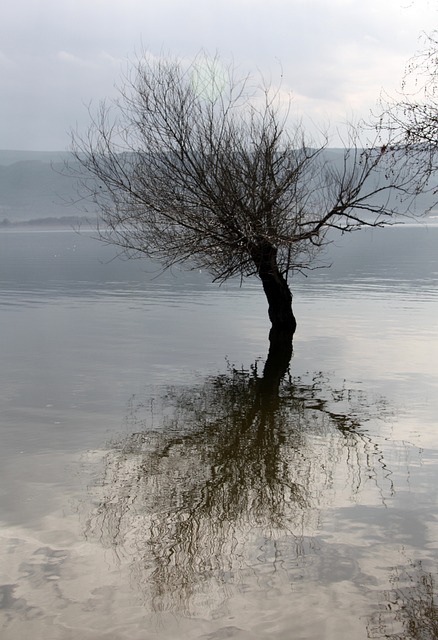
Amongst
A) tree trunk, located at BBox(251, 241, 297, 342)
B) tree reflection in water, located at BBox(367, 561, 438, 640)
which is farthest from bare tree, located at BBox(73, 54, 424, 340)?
tree reflection in water, located at BBox(367, 561, 438, 640)

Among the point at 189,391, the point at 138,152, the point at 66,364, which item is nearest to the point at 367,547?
the point at 189,391

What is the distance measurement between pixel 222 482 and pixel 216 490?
37 centimetres

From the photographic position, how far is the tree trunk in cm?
2389

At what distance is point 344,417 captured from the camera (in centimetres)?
1447

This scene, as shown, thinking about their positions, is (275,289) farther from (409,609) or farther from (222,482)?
(409,609)

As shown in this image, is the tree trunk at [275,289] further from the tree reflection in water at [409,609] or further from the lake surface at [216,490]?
the tree reflection in water at [409,609]

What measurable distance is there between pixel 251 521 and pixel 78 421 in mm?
5447

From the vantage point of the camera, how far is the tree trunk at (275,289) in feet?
78.4

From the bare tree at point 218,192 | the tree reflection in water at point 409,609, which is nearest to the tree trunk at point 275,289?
the bare tree at point 218,192

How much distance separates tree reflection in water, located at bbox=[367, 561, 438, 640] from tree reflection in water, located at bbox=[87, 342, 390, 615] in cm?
98

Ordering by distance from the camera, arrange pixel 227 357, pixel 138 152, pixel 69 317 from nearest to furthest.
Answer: pixel 227 357 < pixel 138 152 < pixel 69 317

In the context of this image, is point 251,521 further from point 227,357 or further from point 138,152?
point 138,152

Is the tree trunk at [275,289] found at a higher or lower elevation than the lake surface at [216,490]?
higher

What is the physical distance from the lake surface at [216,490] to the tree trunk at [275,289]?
88.7 inches
